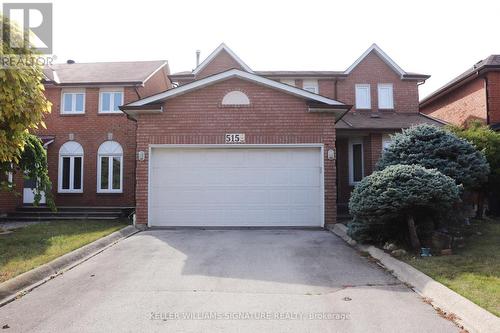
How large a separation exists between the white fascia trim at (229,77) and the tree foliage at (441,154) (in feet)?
7.38

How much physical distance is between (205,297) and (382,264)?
145 inches

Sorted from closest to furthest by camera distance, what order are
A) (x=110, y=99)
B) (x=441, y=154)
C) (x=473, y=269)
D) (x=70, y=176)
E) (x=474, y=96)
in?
(x=473, y=269)
(x=441, y=154)
(x=474, y=96)
(x=70, y=176)
(x=110, y=99)

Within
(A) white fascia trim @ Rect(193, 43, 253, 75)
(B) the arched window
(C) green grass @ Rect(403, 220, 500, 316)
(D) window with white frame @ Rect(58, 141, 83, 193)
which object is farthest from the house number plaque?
(D) window with white frame @ Rect(58, 141, 83, 193)

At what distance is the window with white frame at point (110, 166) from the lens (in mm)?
17016

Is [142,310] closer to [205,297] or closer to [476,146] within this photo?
[205,297]

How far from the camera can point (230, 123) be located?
12.0 meters

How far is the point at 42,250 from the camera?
8445mm

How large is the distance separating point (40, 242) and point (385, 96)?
15473 millimetres

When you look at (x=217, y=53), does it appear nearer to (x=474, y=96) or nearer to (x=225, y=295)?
(x=474, y=96)

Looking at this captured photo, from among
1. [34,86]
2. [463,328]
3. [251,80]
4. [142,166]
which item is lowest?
[463,328]

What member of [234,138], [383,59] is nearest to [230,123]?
[234,138]

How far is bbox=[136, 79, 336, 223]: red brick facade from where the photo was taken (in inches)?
467

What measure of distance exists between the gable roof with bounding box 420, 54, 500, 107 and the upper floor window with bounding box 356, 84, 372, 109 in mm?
3809

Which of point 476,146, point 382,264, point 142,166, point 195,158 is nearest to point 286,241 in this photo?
point 382,264
